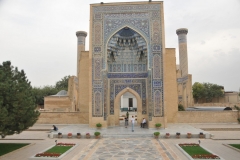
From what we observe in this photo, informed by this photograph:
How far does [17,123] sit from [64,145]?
6.75 ft

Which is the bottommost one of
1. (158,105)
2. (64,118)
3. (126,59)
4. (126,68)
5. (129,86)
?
(64,118)

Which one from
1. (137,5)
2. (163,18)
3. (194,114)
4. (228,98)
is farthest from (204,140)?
(228,98)

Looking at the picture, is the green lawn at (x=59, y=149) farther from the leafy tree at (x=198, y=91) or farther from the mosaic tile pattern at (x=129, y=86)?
the leafy tree at (x=198, y=91)

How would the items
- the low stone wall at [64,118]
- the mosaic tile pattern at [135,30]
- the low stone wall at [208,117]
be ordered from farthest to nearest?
1. the low stone wall at [64,118]
2. the low stone wall at [208,117]
3. the mosaic tile pattern at [135,30]

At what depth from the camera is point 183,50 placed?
23062 millimetres

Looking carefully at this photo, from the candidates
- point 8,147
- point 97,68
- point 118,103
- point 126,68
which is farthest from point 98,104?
point 8,147

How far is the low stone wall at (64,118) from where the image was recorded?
14539 millimetres

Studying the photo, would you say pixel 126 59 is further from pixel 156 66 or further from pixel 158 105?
pixel 158 105

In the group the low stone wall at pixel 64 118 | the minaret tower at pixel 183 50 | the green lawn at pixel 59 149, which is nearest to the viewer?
the green lawn at pixel 59 149

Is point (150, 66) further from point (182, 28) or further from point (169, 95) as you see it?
point (182, 28)

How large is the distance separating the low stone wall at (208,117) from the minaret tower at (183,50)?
884 cm

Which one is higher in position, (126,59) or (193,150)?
(126,59)

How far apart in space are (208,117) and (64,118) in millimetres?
9357

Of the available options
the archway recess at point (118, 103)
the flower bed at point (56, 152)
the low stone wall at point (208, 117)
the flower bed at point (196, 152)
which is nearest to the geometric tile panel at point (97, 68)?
the archway recess at point (118, 103)
